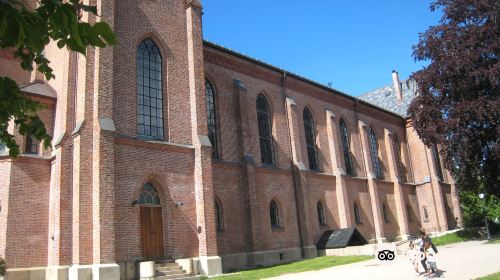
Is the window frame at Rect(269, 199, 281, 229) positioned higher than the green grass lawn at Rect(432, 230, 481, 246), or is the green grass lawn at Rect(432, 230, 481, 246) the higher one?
the window frame at Rect(269, 199, 281, 229)

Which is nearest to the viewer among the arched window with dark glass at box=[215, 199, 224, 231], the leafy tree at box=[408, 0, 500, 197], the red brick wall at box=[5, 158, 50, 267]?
the red brick wall at box=[5, 158, 50, 267]

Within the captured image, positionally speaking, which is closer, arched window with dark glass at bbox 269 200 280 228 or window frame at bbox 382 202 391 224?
arched window with dark glass at bbox 269 200 280 228

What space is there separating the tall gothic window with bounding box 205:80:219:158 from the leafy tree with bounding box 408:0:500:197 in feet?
34.8

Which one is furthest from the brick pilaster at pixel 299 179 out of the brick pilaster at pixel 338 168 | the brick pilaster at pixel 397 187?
the brick pilaster at pixel 397 187

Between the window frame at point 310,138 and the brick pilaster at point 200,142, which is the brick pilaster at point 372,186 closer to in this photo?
the window frame at point 310,138

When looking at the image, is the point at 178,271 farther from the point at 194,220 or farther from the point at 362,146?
the point at 362,146

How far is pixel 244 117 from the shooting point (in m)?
23.1

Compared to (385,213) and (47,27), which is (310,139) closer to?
(385,213)

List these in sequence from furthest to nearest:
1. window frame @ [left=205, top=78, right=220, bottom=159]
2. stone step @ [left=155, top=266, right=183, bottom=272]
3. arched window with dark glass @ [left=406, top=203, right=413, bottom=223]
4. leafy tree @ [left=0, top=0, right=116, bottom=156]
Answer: arched window with dark glass @ [left=406, top=203, right=413, bottom=223], window frame @ [left=205, top=78, right=220, bottom=159], stone step @ [left=155, top=266, right=183, bottom=272], leafy tree @ [left=0, top=0, right=116, bottom=156]

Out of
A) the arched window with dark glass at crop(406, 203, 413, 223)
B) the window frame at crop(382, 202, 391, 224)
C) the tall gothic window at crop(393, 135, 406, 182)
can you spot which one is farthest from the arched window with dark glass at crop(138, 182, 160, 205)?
the tall gothic window at crop(393, 135, 406, 182)

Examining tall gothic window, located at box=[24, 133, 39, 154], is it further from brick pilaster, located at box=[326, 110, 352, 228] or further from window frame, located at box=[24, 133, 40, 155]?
brick pilaster, located at box=[326, 110, 352, 228]

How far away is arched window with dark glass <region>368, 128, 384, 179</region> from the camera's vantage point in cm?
3433

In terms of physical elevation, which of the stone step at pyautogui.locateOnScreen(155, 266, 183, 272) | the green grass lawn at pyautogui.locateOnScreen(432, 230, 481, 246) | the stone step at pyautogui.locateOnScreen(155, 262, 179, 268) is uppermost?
the stone step at pyautogui.locateOnScreen(155, 262, 179, 268)

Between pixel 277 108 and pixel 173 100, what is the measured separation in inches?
344
